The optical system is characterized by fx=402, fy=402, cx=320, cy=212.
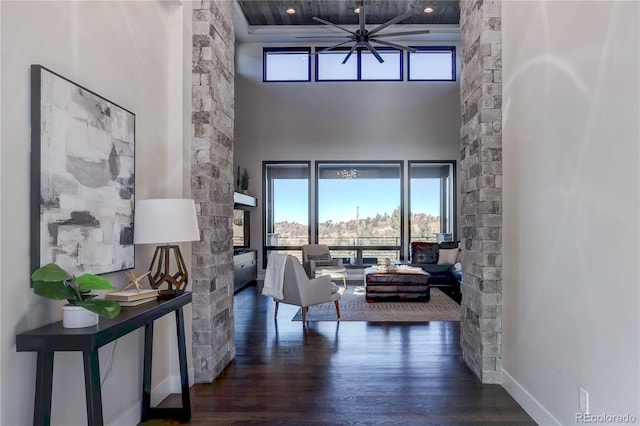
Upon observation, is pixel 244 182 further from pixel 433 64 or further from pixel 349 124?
pixel 433 64

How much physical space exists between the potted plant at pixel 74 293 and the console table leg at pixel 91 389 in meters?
0.16

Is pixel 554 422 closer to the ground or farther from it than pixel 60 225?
closer to the ground

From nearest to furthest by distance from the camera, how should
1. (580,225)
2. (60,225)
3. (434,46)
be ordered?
(60,225) → (580,225) → (434,46)

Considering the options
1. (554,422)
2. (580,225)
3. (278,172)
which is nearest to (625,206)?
(580,225)

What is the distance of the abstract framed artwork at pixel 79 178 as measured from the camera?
5.82 feet

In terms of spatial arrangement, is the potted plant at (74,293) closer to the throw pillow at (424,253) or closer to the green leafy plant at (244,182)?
the throw pillow at (424,253)

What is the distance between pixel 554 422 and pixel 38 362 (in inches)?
108

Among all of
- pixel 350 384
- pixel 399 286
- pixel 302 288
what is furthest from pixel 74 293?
pixel 399 286

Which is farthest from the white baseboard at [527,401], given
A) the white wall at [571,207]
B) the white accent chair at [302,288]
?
the white accent chair at [302,288]

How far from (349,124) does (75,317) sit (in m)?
8.14

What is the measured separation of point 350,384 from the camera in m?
3.24

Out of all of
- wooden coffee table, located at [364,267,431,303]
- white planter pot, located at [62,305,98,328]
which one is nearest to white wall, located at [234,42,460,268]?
wooden coffee table, located at [364,267,431,303]

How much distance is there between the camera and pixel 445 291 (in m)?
7.38

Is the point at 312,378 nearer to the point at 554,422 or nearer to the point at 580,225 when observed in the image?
the point at 554,422
